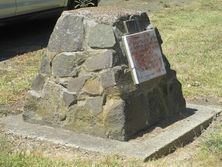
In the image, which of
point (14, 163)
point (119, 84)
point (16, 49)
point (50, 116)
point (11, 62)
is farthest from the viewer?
point (16, 49)

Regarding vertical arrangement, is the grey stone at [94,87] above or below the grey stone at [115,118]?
above

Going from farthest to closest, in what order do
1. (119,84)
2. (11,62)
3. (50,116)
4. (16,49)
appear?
(16,49)
(11,62)
(50,116)
(119,84)

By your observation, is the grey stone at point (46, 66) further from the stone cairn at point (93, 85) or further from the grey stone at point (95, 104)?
the grey stone at point (95, 104)

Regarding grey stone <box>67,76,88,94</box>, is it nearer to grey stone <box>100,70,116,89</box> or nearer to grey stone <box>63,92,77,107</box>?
grey stone <box>63,92,77,107</box>

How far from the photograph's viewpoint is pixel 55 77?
5.57 meters

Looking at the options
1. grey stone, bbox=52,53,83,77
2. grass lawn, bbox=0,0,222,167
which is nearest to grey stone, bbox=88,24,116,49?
grey stone, bbox=52,53,83,77

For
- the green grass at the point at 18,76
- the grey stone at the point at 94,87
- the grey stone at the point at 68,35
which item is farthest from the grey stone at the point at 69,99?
the green grass at the point at 18,76

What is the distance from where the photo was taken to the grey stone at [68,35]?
17.7 ft

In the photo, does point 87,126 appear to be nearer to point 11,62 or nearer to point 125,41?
point 125,41

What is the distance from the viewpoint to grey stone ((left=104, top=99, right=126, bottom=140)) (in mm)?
5215

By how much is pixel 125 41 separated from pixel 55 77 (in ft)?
2.45

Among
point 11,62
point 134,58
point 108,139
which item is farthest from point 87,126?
point 11,62

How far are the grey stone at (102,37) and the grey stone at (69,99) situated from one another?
19.6 inches

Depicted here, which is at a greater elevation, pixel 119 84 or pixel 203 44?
pixel 119 84
